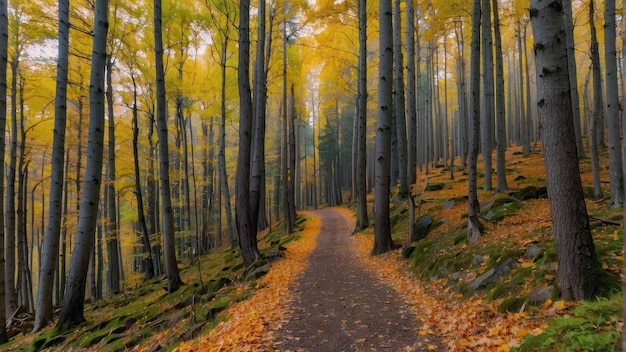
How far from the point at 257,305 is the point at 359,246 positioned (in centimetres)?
607

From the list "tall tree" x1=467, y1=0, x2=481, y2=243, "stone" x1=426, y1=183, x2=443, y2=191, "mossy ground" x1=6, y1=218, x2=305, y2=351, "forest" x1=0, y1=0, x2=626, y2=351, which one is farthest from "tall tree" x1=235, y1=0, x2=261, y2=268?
"stone" x1=426, y1=183, x2=443, y2=191

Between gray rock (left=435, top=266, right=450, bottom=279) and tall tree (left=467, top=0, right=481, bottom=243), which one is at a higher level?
tall tree (left=467, top=0, right=481, bottom=243)

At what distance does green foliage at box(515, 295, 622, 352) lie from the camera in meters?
2.17

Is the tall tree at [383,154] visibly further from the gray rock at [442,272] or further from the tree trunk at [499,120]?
the tree trunk at [499,120]

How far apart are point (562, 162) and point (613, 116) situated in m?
4.68

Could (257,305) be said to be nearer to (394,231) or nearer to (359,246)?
(359,246)

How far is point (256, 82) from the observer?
406 inches

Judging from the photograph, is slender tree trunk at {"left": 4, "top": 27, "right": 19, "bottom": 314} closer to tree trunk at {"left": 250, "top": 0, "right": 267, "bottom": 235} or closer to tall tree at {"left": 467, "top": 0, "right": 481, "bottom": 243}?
tree trunk at {"left": 250, "top": 0, "right": 267, "bottom": 235}

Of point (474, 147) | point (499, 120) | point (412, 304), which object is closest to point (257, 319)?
point (412, 304)

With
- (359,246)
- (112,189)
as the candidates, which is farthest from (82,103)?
(359,246)

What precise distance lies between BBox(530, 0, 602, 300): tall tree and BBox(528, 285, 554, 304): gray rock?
186mm

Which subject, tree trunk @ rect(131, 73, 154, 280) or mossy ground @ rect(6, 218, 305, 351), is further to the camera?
tree trunk @ rect(131, 73, 154, 280)

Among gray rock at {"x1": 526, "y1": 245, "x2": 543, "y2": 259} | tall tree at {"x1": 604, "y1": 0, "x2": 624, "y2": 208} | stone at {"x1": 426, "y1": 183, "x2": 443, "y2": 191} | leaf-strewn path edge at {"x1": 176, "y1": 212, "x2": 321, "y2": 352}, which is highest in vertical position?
tall tree at {"x1": 604, "y1": 0, "x2": 624, "y2": 208}

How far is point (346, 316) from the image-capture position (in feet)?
15.0
